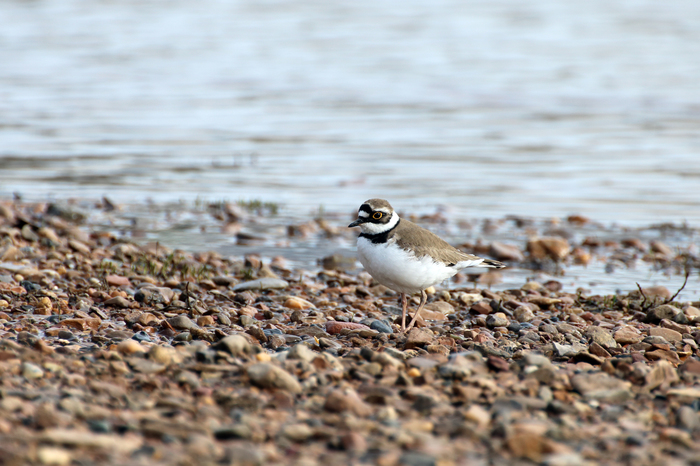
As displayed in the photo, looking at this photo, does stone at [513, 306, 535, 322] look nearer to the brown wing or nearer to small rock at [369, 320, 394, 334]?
the brown wing

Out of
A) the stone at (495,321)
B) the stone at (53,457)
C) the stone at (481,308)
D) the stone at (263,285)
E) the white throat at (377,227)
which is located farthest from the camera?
the stone at (263,285)

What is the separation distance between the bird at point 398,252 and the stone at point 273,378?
2197 mm

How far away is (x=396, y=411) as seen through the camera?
4344mm

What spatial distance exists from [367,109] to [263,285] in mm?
15287

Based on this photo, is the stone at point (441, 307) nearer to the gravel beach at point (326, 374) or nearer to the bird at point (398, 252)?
the gravel beach at point (326, 374)

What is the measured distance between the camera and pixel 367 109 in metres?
22.9

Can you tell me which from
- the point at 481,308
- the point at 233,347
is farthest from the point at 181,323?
the point at 481,308

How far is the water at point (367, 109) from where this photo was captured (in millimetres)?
14703

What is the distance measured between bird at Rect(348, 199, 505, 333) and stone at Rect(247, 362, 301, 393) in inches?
86.5

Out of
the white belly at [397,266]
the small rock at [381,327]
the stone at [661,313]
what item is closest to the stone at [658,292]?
the stone at [661,313]

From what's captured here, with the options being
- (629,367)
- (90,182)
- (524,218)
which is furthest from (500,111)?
(629,367)

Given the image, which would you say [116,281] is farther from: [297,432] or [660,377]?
[660,377]

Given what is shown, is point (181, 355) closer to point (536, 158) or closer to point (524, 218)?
point (524, 218)

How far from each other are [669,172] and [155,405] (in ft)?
46.0
